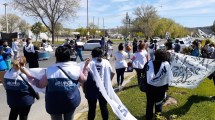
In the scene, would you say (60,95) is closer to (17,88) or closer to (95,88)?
(17,88)

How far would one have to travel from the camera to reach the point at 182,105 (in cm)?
861

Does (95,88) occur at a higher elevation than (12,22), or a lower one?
lower

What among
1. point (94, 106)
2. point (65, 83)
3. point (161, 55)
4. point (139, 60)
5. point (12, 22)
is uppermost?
point (12, 22)

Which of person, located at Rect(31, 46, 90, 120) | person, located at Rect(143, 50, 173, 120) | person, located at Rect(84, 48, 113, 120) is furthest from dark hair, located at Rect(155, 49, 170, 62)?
person, located at Rect(31, 46, 90, 120)

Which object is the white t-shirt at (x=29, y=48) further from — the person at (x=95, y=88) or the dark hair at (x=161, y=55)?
the dark hair at (x=161, y=55)

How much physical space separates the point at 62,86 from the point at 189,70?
16.4 ft

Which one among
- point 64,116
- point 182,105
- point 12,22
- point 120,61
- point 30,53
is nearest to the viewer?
point 64,116

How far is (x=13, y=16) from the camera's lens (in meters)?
101

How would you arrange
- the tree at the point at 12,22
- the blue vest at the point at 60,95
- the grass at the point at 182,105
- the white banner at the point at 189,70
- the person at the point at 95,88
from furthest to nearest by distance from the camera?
the tree at the point at 12,22 < the white banner at the point at 189,70 < the grass at the point at 182,105 < the person at the point at 95,88 < the blue vest at the point at 60,95

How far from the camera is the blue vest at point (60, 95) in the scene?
461 cm

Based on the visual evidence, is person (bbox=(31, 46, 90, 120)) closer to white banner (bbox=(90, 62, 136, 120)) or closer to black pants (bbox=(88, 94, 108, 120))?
white banner (bbox=(90, 62, 136, 120))

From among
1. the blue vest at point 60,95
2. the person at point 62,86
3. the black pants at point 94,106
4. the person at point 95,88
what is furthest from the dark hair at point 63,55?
the black pants at point 94,106

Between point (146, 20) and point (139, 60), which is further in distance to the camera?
point (146, 20)

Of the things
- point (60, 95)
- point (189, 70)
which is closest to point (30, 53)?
point (189, 70)
